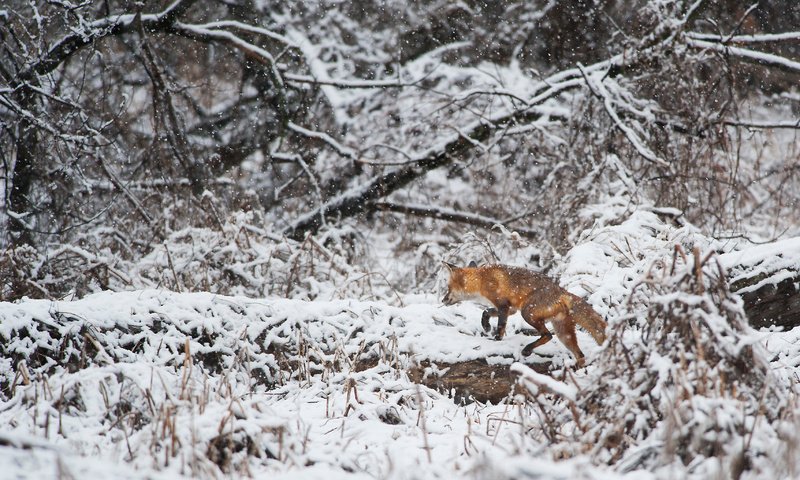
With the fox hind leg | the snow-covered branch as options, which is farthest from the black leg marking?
the snow-covered branch

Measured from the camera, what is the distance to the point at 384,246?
38.8 feet

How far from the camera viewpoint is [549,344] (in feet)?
16.5

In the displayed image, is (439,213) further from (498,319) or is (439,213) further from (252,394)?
(252,394)

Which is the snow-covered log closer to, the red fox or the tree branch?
the red fox

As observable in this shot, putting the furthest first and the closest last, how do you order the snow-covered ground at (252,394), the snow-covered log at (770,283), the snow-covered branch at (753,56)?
the snow-covered branch at (753,56) → the snow-covered log at (770,283) → the snow-covered ground at (252,394)

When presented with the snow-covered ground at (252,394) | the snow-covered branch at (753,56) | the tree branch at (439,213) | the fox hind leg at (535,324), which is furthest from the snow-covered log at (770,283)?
the tree branch at (439,213)

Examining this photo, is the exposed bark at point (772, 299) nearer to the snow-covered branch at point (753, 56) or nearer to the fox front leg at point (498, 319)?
the fox front leg at point (498, 319)

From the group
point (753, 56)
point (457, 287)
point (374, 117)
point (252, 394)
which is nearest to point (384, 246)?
point (374, 117)

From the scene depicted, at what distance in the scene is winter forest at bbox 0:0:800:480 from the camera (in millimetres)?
3100

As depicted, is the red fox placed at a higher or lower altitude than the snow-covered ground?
higher

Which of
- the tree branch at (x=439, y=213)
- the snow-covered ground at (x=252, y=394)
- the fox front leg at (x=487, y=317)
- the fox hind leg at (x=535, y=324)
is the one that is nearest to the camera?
the snow-covered ground at (x=252, y=394)

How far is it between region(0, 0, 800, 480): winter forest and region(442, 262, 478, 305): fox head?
0.38 ft

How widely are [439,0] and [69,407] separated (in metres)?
12.2

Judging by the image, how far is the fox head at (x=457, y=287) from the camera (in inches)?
222
